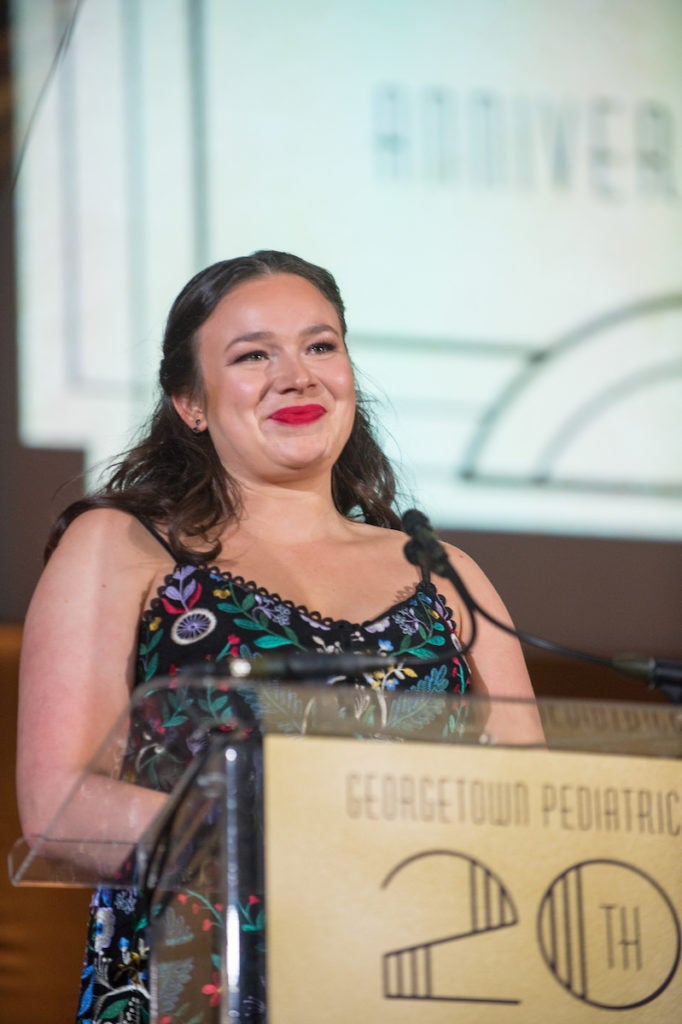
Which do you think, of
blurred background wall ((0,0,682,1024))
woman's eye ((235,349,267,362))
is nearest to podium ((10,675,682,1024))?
woman's eye ((235,349,267,362))

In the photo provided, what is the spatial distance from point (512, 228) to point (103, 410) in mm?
918

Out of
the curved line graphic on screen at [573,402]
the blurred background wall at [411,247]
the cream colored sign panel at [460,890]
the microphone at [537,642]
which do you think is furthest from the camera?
the curved line graphic on screen at [573,402]

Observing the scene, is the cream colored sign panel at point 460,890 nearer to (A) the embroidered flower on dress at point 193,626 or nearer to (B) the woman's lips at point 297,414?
(A) the embroidered flower on dress at point 193,626

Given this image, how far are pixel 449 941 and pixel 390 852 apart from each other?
0.08m

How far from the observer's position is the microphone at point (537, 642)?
50.1 inches

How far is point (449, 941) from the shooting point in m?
1.10

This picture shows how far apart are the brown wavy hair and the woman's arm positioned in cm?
5

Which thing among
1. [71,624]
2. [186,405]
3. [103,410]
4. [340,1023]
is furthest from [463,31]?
[340,1023]

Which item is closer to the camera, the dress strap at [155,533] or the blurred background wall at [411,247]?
the dress strap at [155,533]

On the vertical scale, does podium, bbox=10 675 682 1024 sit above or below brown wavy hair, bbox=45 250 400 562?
below

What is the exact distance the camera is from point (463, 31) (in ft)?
9.99

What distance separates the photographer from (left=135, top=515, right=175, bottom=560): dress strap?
70.8 inches

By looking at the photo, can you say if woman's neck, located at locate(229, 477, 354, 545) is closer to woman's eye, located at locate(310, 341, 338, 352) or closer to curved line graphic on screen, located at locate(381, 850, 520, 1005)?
woman's eye, located at locate(310, 341, 338, 352)

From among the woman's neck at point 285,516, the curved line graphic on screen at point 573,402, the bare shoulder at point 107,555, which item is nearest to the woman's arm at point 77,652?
the bare shoulder at point 107,555
